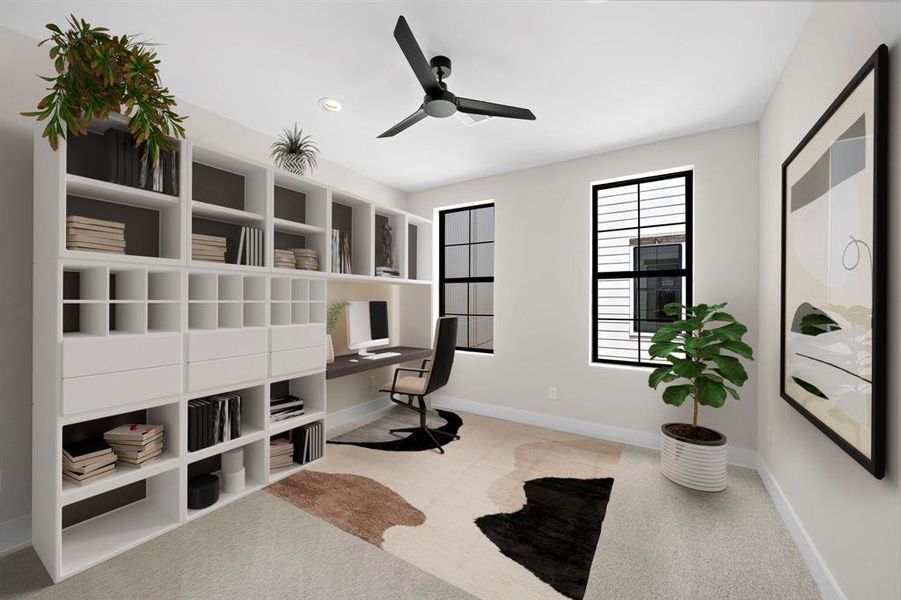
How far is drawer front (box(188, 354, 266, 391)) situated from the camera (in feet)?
7.29

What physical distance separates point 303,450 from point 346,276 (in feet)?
4.75

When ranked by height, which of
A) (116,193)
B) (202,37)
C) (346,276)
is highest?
(202,37)

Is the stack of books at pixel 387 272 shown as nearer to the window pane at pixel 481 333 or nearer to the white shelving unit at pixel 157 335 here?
the white shelving unit at pixel 157 335

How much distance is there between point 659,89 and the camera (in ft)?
8.21

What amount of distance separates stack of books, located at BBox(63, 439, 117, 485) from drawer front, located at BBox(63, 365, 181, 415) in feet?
0.89

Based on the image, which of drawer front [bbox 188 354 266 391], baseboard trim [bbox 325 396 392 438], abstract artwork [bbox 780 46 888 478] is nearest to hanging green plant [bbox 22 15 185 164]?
drawer front [bbox 188 354 266 391]

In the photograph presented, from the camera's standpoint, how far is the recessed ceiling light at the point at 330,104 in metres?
2.66

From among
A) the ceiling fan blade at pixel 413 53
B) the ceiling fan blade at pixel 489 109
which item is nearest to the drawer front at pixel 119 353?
the ceiling fan blade at pixel 413 53

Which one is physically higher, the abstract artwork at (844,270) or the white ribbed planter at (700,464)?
the abstract artwork at (844,270)

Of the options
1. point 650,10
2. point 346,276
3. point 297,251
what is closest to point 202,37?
point 297,251

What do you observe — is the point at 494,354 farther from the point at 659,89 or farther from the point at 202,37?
the point at 202,37

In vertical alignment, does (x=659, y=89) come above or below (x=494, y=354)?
above

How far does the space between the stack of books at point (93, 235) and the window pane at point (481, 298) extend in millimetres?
3357

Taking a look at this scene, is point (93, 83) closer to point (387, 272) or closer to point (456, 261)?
point (387, 272)
